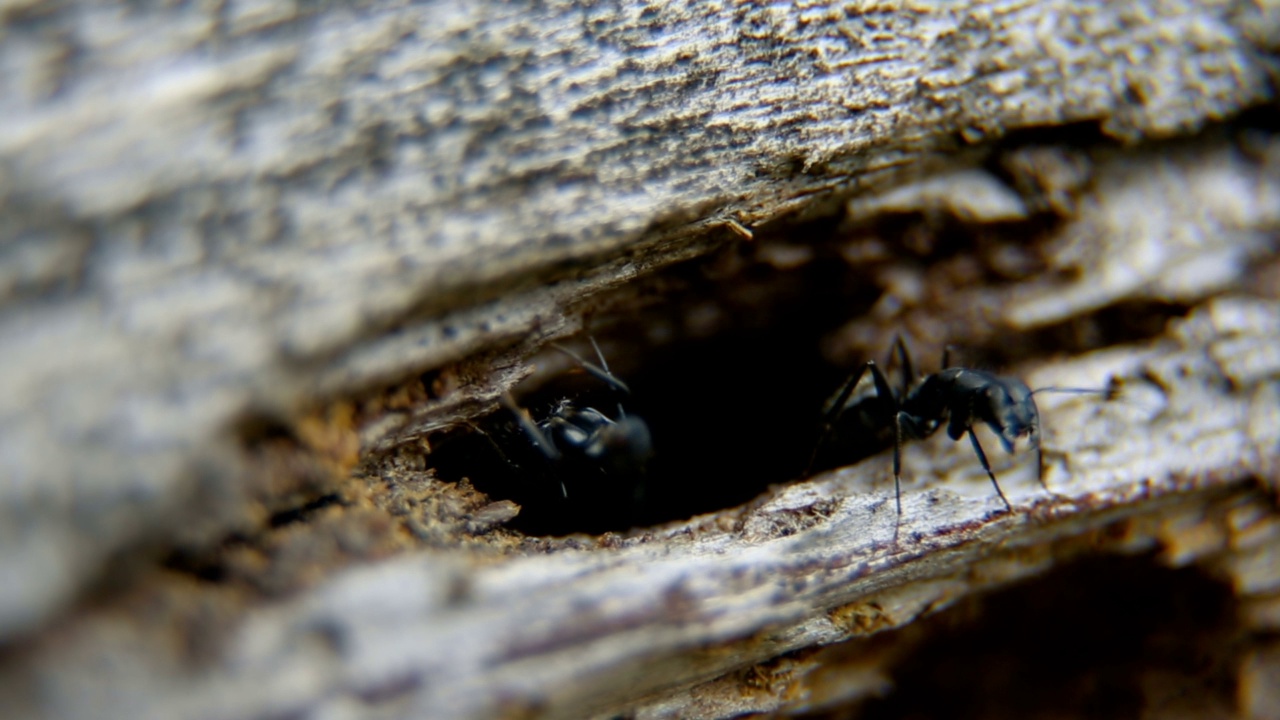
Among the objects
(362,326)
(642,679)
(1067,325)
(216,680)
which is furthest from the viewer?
(1067,325)

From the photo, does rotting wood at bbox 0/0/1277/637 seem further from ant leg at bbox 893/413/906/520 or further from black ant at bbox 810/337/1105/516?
black ant at bbox 810/337/1105/516

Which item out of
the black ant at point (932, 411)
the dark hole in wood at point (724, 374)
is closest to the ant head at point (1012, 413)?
the black ant at point (932, 411)

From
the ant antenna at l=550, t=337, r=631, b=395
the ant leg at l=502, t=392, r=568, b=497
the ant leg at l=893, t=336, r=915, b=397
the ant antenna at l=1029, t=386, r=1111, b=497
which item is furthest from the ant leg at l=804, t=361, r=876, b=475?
the ant leg at l=502, t=392, r=568, b=497

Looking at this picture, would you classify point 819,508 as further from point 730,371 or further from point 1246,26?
point 1246,26

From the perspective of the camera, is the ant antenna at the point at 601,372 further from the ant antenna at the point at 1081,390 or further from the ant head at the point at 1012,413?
the ant antenna at the point at 1081,390

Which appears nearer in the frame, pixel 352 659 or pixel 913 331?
pixel 352 659

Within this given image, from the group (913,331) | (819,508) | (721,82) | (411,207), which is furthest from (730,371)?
(411,207)
